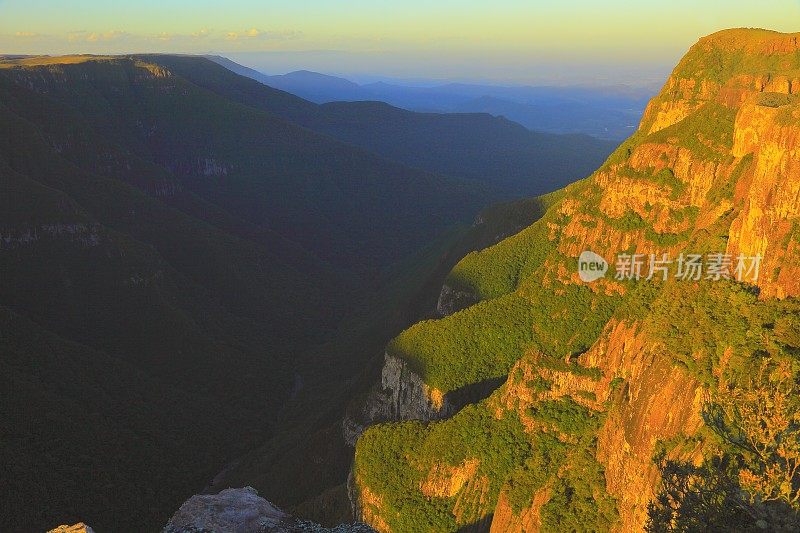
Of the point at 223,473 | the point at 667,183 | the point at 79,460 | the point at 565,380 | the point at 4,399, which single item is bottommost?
the point at 223,473

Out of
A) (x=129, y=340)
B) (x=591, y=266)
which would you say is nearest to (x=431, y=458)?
(x=591, y=266)

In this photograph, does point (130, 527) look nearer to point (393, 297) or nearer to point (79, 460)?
point (79, 460)

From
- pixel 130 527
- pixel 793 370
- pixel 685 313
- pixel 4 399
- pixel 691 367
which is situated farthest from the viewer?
pixel 4 399

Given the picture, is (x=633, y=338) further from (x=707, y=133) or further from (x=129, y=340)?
(x=129, y=340)

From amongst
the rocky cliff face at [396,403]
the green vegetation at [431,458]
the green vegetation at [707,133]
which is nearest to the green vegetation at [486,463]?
the green vegetation at [431,458]

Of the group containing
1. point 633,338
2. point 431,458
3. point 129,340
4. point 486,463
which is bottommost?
point 129,340

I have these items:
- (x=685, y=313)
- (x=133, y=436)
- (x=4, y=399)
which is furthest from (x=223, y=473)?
(x=685, y=313)

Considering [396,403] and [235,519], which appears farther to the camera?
[396,403]
